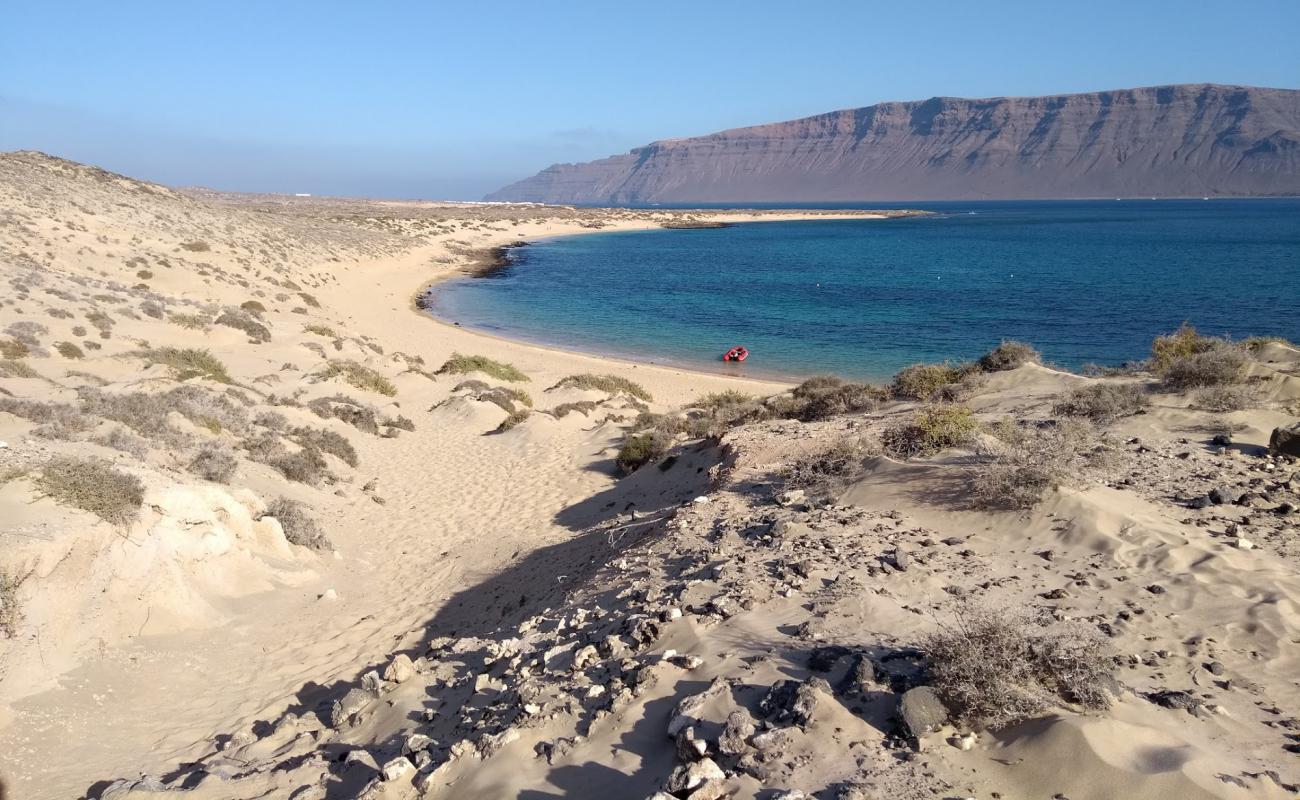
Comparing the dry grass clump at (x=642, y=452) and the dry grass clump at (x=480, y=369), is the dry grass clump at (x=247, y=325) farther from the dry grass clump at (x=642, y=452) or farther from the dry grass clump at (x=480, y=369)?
the dry grass clump at (x=642, y=452)

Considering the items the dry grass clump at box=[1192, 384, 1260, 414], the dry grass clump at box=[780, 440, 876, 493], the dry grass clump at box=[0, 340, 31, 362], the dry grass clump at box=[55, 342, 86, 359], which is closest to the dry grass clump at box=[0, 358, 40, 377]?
the dry grass clump at box=[0, 340, 31, 362]

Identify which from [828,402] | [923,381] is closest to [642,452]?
[828,402]

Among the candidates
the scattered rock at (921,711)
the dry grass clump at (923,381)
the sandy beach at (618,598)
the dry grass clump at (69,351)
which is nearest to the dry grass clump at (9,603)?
the sandy beach at (618,598)

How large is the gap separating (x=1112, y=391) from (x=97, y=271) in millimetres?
35263

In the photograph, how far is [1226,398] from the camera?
10.1 metres

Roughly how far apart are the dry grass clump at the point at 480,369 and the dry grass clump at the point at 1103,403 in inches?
642

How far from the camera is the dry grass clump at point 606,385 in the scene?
21.6 m

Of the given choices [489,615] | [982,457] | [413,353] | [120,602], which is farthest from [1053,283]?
[120,602]

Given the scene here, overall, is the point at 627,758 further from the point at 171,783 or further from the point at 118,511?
the point at 118,511

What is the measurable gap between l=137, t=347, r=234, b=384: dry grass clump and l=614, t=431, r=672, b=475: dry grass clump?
9.20m

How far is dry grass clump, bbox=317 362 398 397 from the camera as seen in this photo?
1938 cm

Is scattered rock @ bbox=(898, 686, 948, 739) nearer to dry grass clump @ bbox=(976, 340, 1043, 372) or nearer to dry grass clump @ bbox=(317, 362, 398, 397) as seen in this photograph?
dry grass clump @ bbox=(976, 340, 1043, 372)

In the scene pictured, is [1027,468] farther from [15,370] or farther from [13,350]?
[13,350]

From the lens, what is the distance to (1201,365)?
11016mm
